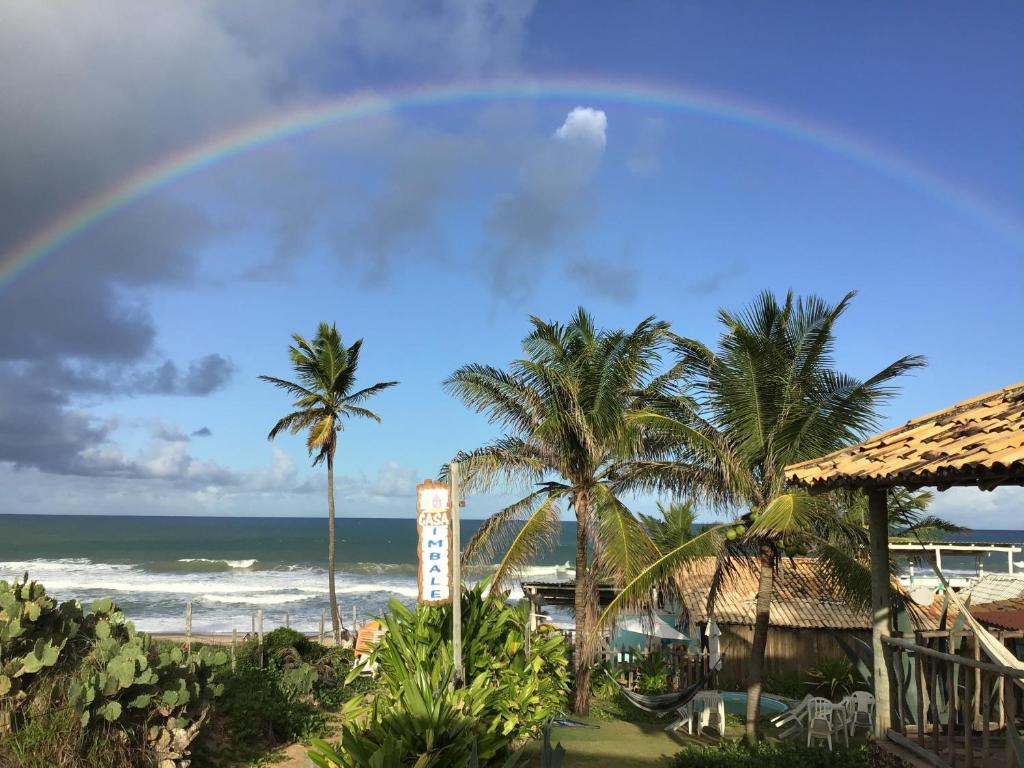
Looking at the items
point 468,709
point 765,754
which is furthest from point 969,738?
point 765,754

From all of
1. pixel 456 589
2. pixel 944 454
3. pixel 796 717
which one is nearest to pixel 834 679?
pixel 796 717

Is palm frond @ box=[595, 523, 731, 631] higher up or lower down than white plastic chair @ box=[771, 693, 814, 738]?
higher up

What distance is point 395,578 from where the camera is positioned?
58.8 metres

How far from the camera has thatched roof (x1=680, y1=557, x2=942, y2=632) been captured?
62.4 ft

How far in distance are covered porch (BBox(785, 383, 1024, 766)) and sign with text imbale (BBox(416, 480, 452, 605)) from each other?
138 inches

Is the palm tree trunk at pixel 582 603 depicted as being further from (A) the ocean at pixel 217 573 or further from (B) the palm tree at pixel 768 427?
(A) the ocean at pixel 217 573

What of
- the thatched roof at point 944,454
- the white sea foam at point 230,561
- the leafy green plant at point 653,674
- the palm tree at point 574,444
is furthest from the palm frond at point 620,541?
the white sea foam at point 230,561

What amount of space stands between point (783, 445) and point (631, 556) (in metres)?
3.25

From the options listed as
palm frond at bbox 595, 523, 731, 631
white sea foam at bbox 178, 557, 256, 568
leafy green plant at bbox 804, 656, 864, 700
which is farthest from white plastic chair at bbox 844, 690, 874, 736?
white sea foam at bbox 178, 557, 256, 568

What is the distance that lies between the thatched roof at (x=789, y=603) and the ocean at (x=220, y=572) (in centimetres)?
721

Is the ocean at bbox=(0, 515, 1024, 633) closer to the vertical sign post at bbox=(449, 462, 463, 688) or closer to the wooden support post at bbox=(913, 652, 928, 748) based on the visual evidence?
the vertical sign post at bbox=(449, 462, 463, 688)

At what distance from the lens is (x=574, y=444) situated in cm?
1388

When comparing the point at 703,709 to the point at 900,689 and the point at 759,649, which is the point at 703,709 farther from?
the point at 900,689

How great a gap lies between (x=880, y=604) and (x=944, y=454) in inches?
64.3
